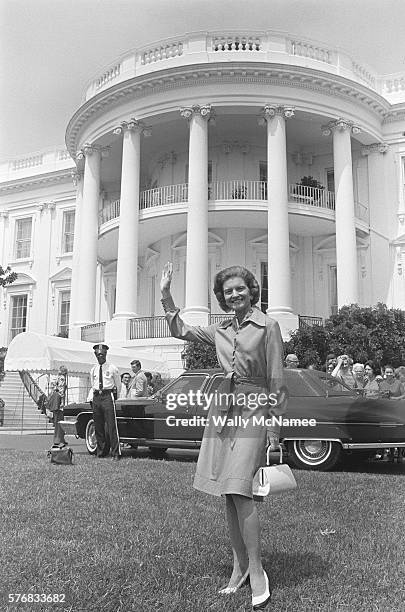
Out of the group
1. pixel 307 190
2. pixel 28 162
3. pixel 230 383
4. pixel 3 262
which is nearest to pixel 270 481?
pixel 230 383

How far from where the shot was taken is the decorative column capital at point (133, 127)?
75.4 feet

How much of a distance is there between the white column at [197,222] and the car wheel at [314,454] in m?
12.3

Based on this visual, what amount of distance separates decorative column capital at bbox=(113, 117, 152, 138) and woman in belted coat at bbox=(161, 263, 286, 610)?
20.6 m

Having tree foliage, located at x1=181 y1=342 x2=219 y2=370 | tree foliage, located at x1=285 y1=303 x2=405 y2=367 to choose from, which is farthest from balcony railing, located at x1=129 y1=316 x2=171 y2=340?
tree foliage, located at x1=285 y1=303 x2=405 y2=367

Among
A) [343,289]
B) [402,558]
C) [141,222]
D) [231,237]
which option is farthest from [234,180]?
[402,558]

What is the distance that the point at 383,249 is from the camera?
23.8 metres

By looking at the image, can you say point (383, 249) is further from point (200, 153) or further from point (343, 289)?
point (200, 153)

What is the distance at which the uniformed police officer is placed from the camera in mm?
9414

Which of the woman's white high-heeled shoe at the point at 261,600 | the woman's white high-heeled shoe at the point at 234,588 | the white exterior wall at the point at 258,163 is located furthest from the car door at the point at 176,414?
the white exterior wall at the point at 258,163

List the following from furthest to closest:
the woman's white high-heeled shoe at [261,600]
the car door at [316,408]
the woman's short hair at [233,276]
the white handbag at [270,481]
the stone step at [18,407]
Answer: the stone step at [18,407] < the car door at [316,408] < the woman's short hair at [233,276] < the white handbag at [270,481] < the woman's white high-heeled shoe at [261,600]

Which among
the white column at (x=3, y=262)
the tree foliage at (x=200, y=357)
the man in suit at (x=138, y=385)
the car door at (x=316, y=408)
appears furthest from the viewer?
the white column at (x=3, y=262)

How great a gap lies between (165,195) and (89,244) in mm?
3545

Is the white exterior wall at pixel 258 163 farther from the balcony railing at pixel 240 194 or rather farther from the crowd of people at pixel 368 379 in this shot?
the crowd of people at pixel 368 379

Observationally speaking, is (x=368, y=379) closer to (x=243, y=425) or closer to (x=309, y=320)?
(x=243, y=425)
